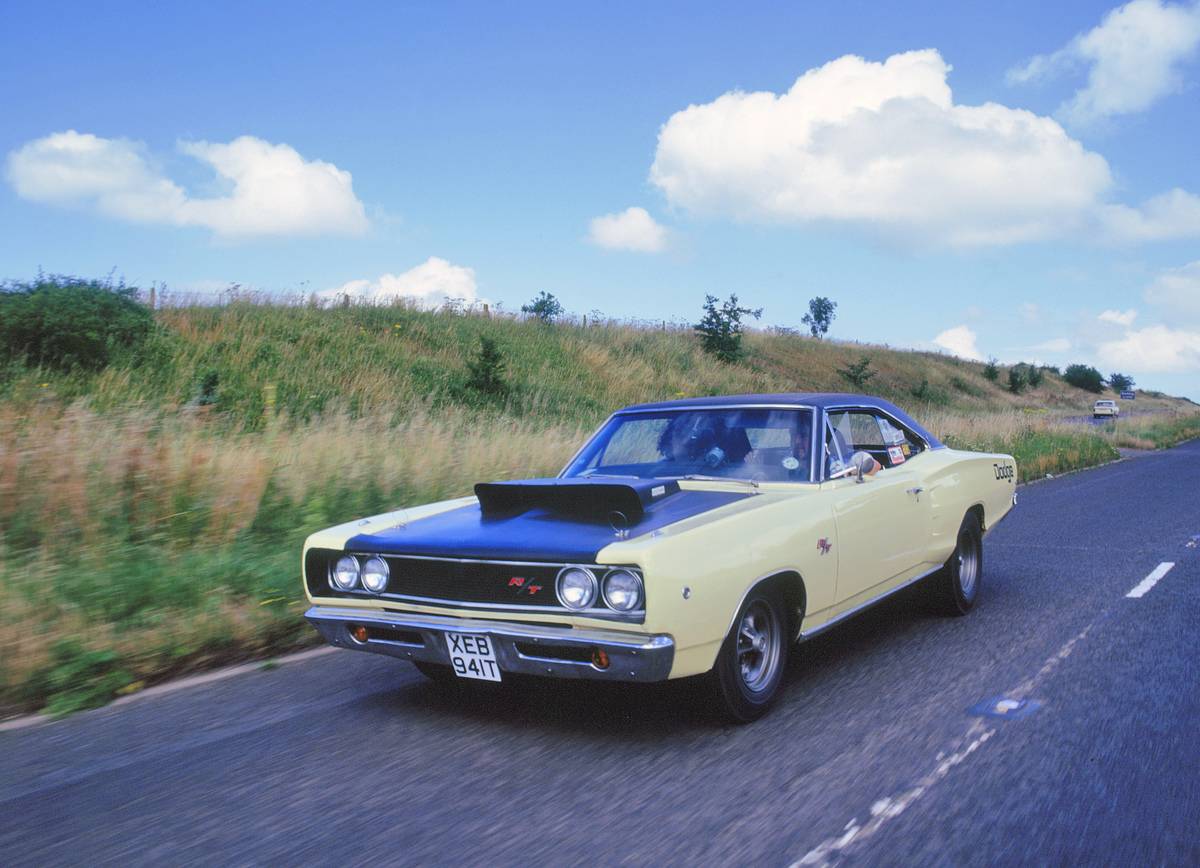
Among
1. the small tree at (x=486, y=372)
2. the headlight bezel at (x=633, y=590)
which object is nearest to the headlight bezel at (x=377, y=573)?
the headlight bezel at (x=633, y=590)

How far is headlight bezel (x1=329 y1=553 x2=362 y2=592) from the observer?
13.8 ft

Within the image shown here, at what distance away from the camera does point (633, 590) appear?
3.55 metres

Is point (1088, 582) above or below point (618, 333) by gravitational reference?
below

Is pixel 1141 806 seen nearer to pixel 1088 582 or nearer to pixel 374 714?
pixel 374 714

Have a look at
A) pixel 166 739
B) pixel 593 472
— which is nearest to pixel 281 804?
pixel 166 739

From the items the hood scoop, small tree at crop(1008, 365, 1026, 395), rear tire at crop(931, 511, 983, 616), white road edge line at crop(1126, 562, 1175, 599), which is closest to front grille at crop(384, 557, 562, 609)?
the hood scoop

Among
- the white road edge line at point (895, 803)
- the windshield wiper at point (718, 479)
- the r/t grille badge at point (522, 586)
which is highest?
the windshield wiper at point (718, 479)

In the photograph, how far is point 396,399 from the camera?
807 inches

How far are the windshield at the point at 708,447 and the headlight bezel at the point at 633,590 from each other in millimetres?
1452

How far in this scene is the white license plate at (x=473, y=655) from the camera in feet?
12.4

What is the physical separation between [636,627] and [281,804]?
53.5 inches

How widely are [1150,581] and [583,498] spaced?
528cm

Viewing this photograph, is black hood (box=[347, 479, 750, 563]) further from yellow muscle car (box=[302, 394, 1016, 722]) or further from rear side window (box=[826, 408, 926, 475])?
rear side window (box=[826, 408, 926, 475])

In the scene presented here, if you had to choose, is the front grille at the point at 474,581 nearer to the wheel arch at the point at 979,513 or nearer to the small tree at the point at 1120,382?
the wheel arch at the point at 979,513
